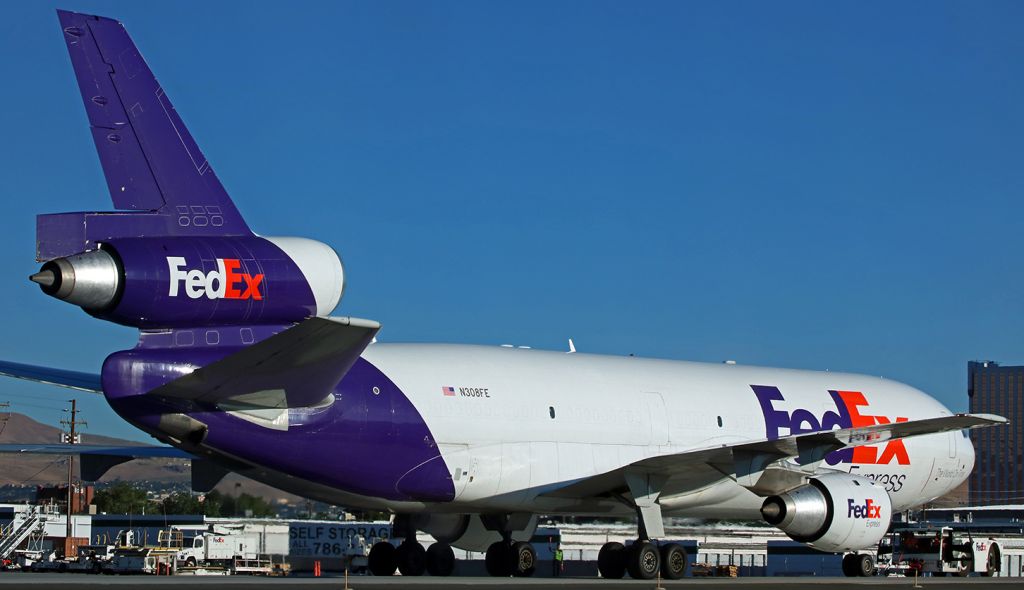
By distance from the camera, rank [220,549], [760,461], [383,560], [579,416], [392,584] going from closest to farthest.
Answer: [392,584]
[760,461]
[579,416]
[383,560]
[220,549]

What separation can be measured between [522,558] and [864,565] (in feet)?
22.9

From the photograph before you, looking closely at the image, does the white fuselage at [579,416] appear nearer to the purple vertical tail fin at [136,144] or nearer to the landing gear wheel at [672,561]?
the landing gear wheel at [672,561]

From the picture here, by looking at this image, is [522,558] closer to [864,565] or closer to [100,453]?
[864,565]

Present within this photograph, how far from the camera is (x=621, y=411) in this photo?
24078 millimetres

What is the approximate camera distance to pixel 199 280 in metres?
16.6

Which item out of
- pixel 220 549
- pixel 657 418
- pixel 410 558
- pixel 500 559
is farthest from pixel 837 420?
pixel 220 549

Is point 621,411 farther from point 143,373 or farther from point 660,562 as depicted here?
point 143,373

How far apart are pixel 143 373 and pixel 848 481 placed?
1258cm

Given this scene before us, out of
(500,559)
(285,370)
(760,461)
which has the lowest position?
(500,559)

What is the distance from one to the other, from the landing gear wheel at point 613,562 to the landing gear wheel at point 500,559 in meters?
3.06

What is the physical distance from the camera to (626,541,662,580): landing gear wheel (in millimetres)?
21812

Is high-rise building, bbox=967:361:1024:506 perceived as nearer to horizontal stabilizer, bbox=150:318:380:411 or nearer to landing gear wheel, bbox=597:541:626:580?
landing gear wheel, bbox=597:541:626:580

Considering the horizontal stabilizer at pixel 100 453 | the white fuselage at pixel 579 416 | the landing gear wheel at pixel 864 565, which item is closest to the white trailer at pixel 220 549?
the horizontal stabilizer at pixel 100 453

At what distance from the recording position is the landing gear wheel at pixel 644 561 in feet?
71.6
